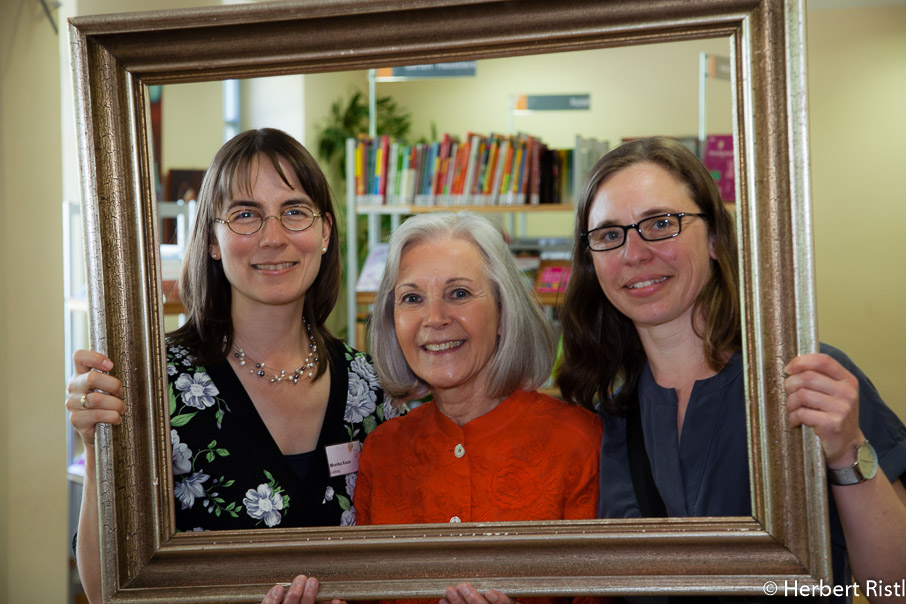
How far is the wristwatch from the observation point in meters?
1.45

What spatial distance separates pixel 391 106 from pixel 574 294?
1.28 m

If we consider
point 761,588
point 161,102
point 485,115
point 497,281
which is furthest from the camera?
point 485,115

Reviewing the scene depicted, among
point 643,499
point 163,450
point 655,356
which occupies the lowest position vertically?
point 643,499

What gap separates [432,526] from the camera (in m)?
1.57

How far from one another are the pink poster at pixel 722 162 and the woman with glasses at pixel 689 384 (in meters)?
0.02

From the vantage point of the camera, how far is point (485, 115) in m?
4.27

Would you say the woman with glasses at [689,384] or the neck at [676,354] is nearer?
the woman with glasses at [689,384]

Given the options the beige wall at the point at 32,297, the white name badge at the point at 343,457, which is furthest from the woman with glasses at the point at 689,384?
the beige wall at the point at 32,297

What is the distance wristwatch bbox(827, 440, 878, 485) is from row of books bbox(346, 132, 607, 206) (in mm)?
2780

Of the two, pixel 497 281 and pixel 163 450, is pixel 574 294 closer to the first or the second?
pixel 497 281

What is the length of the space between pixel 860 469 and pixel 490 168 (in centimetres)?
337

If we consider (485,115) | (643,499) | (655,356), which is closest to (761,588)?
(643,499)

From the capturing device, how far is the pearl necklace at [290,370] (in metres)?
1.81

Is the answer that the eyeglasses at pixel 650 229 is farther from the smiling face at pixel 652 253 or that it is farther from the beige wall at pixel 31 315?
the beige wall at pixel 31 315
